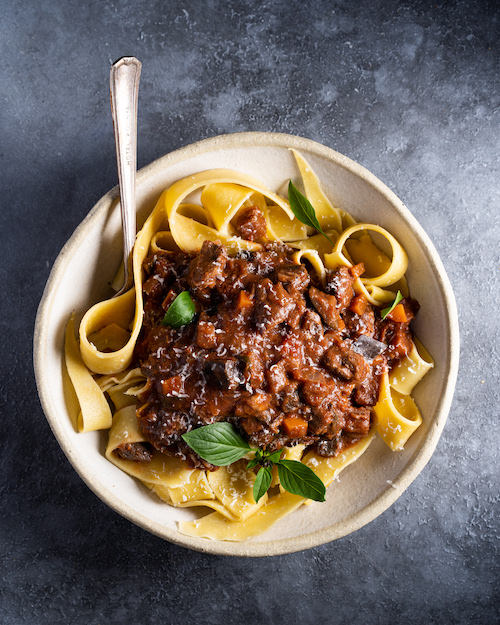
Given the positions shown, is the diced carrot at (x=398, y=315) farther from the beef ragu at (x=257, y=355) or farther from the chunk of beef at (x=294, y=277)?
the chunk of beef at (x=294, y=277)

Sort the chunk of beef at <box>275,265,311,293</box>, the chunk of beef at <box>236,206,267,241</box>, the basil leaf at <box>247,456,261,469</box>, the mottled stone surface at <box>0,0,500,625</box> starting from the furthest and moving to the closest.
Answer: the mottled stone surface at <box>0,0,500,625</box> < the chunk of beef at <box>236,206,267,241</box> < the basil leaf at <box>247,456,261,469</box> < the chunk of beef at <box>275,265,311,293</box>

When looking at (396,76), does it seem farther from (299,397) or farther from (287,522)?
(287,522)

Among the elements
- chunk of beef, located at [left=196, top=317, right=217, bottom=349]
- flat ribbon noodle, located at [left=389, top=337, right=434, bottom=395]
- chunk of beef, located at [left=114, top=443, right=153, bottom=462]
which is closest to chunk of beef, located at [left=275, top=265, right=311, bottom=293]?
chunk of beef, located at [left=196, top=317, right=217, bottom=349]

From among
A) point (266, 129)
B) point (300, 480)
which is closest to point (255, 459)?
point (300, 480)

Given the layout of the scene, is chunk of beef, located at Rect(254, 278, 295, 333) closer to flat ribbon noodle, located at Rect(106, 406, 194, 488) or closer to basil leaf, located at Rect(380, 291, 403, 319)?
basil leaf, located at Rect(380, 291, 403, 319)

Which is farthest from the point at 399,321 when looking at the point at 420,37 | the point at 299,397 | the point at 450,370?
the point at 420,37

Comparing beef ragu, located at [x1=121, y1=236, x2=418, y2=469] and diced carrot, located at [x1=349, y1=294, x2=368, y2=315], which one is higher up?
diced carrot, located at [x1=349, y1=294, x2=368, y2=315]

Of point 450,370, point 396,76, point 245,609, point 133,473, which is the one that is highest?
point 396,76
